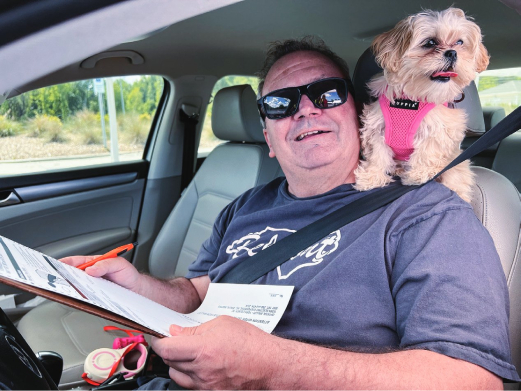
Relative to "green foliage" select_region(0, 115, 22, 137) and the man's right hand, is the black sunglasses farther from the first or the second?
"green foliage" select_region(0, 115, 22, 137)

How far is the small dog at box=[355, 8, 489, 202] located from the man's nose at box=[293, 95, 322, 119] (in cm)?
24

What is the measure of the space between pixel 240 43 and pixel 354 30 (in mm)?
681

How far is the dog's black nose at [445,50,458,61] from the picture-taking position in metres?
1.42

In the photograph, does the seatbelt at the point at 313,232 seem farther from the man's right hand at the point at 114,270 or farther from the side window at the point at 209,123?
the side window at the point at 209,123

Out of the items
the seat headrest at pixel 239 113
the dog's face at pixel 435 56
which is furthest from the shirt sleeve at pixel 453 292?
the seat headrest at pixel 239 113

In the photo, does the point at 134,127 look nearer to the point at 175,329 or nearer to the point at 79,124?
the point at 79,124

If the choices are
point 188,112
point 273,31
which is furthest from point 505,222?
point 188,112

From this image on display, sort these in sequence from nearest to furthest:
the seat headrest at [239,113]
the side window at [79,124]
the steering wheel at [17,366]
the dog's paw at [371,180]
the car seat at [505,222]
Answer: the steering wheel at [17,366], the car seat at [505,222], the dog's paw at [371,180], the side window at [79,124], the seat headrest at [239,113]

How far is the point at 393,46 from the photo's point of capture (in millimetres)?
1493

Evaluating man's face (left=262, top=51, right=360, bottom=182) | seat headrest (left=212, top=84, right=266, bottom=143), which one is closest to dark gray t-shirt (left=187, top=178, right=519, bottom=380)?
man's face (left=262, top=51, right=360, bottom=182)

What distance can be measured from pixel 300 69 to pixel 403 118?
468mm

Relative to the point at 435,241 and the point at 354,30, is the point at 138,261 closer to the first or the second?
the point at 354,30

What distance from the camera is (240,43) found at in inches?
105

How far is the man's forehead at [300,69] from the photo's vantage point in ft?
5.63
